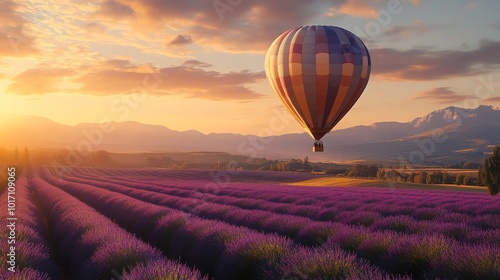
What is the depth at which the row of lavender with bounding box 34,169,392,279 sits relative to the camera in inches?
193

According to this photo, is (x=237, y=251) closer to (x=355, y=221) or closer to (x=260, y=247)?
(x=260, y=247)

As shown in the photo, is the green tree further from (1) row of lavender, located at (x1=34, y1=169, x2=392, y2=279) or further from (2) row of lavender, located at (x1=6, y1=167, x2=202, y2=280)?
(2) row of lavender, located at (x1=6, y1=167, x2=202, y2=280)

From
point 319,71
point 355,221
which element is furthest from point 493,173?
point 355,221

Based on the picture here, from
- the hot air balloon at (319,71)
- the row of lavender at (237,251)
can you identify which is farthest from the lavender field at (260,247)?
the hot air balloon at (319,71)

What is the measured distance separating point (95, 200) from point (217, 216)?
7.73 m

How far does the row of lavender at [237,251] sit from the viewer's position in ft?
16.1

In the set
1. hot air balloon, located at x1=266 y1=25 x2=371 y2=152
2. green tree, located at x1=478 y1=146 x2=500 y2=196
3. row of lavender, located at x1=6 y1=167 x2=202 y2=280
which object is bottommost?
row of lavender, located at x1=6 y1=167 x2=202 y2=280

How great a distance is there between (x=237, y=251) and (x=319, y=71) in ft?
50.8

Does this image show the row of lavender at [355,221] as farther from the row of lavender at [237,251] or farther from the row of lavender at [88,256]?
the row of lavender at [88,256]

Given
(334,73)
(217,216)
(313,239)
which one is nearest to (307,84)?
(334,73)

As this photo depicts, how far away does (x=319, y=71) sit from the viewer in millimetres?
20797

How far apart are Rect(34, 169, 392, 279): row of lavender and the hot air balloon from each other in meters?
11.0

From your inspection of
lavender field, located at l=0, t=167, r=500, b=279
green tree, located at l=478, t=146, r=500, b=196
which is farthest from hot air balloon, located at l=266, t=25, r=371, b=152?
lavender field, located at l=0, t=167, r=500, b=279

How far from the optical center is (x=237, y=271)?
20.2 ft
